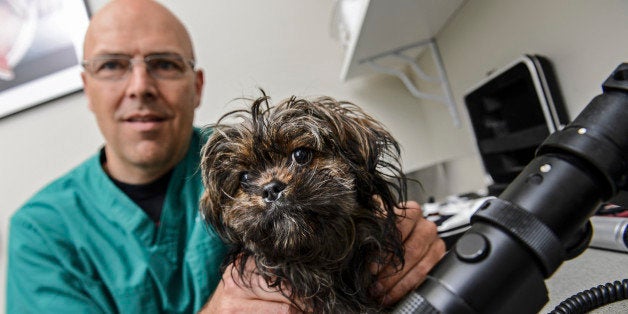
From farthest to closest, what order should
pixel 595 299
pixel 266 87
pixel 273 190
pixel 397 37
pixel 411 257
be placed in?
pixel 266 87 < pixel 397 37 < pixel 411 257 < pixel 273 190 < pixel 595 299

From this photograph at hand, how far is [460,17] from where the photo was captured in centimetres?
144

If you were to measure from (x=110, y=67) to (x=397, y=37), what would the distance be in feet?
3.54

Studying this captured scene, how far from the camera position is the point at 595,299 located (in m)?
0.56

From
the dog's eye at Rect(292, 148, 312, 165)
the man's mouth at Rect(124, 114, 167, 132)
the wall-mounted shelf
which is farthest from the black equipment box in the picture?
the man's mouth at Rect(124, 114, 167, 132)

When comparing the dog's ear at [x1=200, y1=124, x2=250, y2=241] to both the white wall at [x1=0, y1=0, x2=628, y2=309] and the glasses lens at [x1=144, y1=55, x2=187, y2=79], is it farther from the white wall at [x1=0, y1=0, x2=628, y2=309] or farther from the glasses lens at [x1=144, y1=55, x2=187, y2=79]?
the white wall at [x1=0, y1=0, x2=628, y2=309]

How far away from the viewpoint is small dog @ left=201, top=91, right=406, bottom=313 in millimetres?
688

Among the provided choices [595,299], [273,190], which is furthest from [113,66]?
[595,299]

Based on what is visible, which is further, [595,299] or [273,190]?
[273,190]

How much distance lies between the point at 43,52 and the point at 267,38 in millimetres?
1078

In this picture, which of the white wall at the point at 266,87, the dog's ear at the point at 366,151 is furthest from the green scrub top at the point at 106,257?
the white wall at the point at 266,87

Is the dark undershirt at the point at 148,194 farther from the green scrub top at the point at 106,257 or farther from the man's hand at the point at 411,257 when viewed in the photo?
the man's hand at the point at 411,257

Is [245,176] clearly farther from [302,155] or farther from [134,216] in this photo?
[134,216]

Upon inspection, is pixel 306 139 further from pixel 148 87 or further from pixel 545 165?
pixel 148 87

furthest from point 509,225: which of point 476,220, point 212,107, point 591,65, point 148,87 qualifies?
point 212,107
